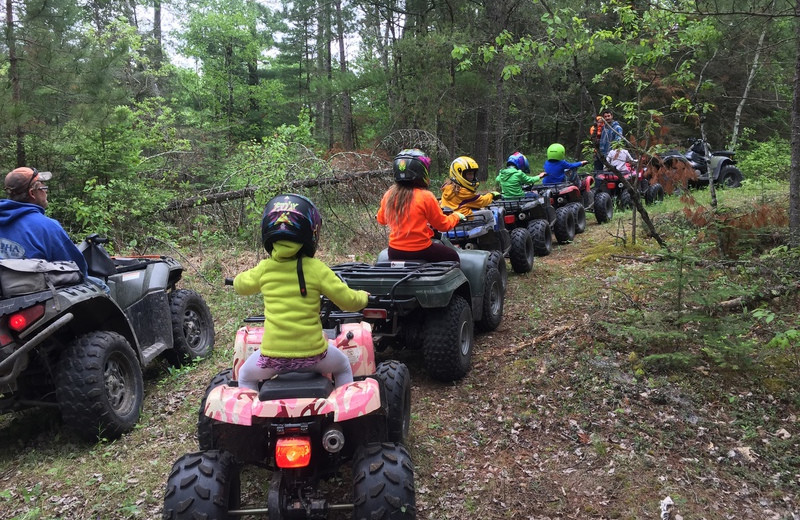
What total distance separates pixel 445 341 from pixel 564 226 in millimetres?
6199

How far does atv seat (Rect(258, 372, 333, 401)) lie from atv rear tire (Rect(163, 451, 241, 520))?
1.24 feet

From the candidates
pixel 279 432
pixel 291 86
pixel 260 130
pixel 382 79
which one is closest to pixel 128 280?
pixel 279 432

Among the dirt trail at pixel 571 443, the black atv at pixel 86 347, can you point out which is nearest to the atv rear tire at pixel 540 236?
the dirt trail at pixel 571 443

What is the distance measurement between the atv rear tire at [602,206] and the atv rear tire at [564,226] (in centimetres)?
150

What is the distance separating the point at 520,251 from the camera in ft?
25.5

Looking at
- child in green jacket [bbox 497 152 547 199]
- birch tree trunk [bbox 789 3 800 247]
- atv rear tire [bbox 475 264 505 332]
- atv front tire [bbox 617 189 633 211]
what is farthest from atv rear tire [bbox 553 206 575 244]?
birch tree trunk [bbox 789 3 800 247]

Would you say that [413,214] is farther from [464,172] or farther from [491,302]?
[464,172]

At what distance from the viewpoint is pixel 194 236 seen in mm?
9664

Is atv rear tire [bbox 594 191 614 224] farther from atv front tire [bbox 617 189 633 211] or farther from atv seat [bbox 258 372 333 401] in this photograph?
atv seat [bbox 258 372 333 401]

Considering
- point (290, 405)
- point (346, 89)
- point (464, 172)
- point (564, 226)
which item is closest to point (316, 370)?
point (290, 405)

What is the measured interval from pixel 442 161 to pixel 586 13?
18.9 ft

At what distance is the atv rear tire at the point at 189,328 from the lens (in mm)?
5480

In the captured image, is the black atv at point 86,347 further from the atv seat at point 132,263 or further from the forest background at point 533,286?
the forest background at point 533,286

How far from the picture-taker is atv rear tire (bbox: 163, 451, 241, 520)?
8.11 ft
